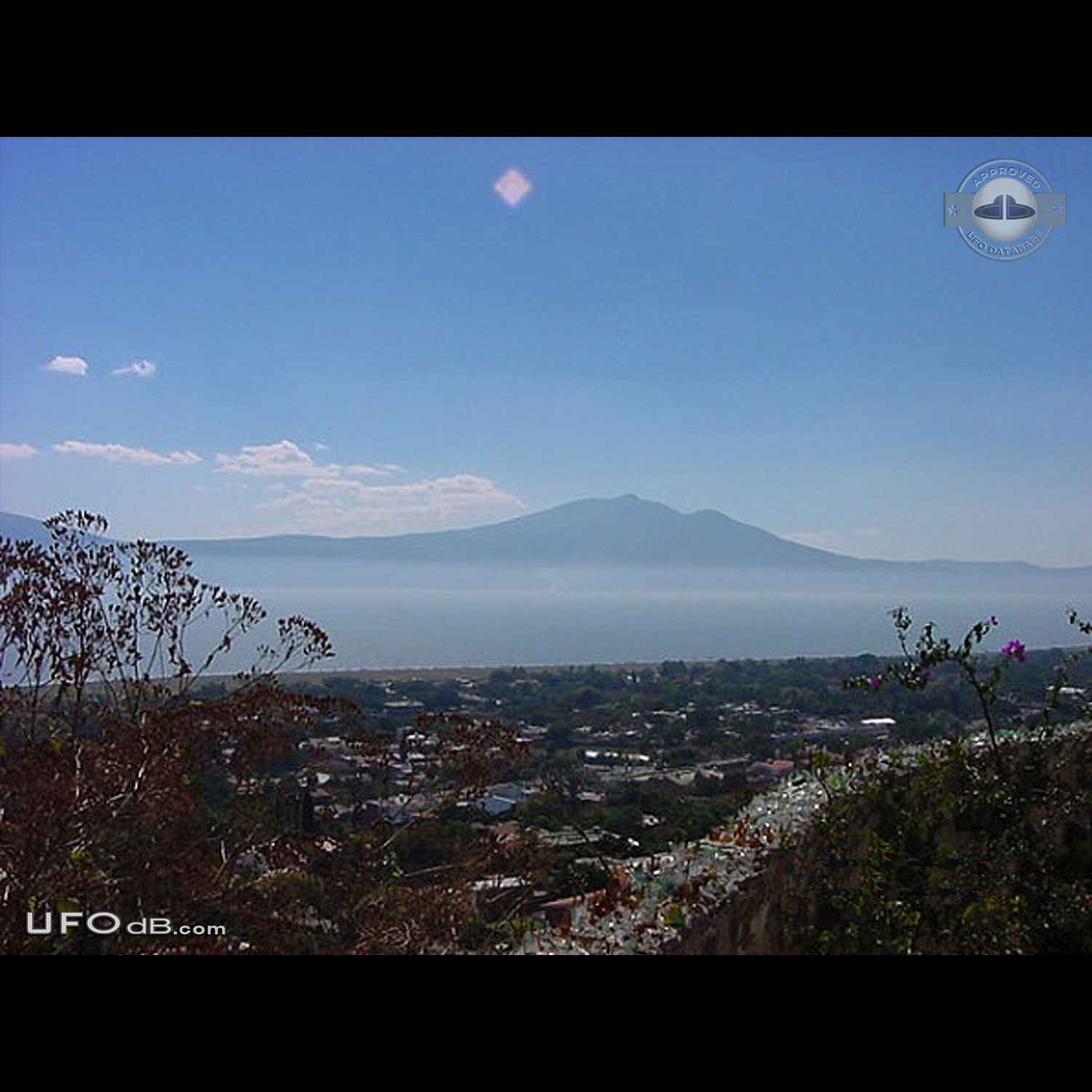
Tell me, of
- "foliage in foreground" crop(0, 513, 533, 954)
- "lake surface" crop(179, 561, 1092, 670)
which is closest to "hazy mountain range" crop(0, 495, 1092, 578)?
"lake surface" crop(179, 561, 1092, 670)

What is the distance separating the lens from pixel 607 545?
2977mm

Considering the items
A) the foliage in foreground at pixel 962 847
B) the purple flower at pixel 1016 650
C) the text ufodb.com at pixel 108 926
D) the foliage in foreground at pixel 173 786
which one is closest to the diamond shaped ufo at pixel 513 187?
the foliage in foreground at pixel 173 786

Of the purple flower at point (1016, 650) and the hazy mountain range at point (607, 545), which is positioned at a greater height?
the hazy mountain range at point (607, 545)

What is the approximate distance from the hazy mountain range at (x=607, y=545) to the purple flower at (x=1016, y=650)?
28cm

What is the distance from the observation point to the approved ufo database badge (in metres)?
2.46

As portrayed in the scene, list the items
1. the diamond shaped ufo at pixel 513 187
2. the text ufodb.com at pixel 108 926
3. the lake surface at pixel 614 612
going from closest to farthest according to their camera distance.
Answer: the text ufodb.com at pixel 108 926 < the diamond shaped ufo at pixel 513 187 < the lake surface at pixel 614 612

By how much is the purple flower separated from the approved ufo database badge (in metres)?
1.26

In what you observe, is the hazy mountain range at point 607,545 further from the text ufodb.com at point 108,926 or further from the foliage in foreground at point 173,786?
the text ufodb.com at point 108,926

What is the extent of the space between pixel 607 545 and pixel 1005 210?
167 centimetres

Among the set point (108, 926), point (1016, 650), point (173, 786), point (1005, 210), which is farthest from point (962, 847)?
point (108, 926)

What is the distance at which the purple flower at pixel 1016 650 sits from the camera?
8.80ft

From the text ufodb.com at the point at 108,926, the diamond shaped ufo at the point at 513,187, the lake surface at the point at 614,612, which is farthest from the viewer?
the lake surface at the point at 614,612

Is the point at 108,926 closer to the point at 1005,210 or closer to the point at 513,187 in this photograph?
the point at 513,187
